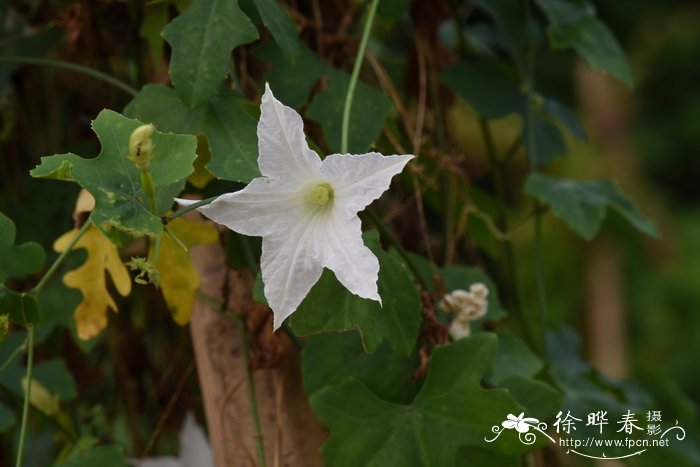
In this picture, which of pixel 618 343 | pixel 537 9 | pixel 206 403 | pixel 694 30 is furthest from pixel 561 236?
pixel 206 403

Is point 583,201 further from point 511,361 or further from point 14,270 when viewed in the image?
point 14,270

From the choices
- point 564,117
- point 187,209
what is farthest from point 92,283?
point 564,117

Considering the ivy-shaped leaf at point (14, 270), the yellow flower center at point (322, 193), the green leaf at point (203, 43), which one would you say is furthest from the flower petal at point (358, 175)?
the ivy-shaped leaf at point (14, 270)

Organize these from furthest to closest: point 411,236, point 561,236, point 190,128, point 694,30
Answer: point 694,30 → point 561,236 → point 411,236 → point 190,128

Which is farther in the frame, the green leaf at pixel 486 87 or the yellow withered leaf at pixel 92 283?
the green leaf at pixel 486 87

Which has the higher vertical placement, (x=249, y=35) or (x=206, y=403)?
(x=249, y=35)

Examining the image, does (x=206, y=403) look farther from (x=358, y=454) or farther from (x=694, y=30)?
(x=694, y=30)

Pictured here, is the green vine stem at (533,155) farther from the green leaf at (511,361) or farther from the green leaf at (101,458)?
the green leaf at (101,458)
